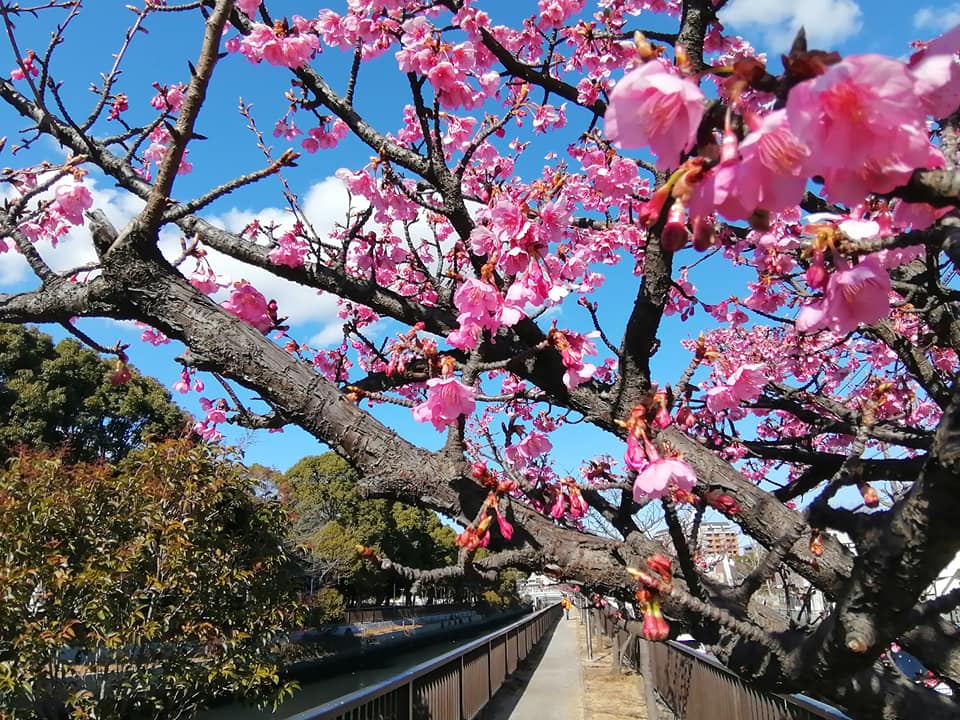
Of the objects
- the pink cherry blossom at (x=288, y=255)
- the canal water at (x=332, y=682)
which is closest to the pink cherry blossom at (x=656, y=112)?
the pink cherry blossom at (x=288, y=255)

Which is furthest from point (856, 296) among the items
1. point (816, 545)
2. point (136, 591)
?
point (136, 591)

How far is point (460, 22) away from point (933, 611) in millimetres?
3594

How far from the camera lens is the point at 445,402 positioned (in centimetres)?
224

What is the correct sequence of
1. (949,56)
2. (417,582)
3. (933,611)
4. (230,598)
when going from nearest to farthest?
(949,56)
(933,611)
(417,582)
(230,598)

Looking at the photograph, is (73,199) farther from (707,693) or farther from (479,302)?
(707,693)

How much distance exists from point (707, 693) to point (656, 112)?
19.0ft

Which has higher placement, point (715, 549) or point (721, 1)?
point (721, 1)

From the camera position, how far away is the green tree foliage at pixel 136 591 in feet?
15.7

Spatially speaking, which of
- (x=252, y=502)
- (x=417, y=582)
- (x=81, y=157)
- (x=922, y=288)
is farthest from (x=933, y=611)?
(x=252, y=502)

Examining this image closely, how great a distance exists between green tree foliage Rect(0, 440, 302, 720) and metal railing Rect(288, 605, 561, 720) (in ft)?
4.73

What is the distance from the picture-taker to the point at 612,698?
9.62 m

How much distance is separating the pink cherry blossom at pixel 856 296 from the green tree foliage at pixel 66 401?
56.5 feet

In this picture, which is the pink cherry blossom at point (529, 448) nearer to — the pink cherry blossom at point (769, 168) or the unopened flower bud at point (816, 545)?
the unopened flower bud at point (816, 545)

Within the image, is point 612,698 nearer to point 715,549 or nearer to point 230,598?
point 715,549
